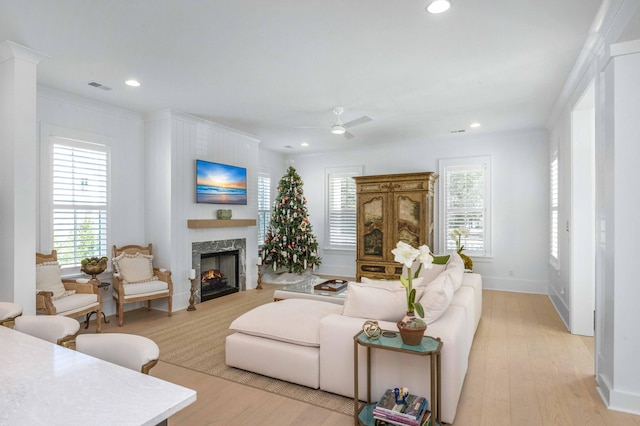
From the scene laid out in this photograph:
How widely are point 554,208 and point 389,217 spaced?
264cm

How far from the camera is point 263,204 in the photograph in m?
7.92

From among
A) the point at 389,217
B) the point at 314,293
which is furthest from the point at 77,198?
the point at 389,217

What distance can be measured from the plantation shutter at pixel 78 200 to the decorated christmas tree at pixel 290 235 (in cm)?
319

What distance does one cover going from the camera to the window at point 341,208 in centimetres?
796

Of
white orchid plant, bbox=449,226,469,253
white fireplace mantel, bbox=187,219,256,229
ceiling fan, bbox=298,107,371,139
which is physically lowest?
white orchid plant, bbox=449,226,469,253

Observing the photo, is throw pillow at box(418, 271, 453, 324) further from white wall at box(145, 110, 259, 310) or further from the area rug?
white wall at box(145, 110, 259, 310)

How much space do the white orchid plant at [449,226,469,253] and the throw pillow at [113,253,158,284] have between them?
4.98m

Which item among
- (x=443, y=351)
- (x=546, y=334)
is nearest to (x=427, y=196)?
(x=546, y=334)

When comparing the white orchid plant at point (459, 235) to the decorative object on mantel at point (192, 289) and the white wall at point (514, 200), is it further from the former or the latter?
the decorative object on mantel at point (192, 289)

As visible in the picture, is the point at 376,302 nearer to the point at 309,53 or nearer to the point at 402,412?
the point at 402,412

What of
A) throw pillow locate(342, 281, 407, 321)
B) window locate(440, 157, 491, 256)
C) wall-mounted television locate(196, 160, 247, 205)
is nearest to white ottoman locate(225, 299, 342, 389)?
throw pillow locate(342, 281, 407, 321)

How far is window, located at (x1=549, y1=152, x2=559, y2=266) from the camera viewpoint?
5379mm

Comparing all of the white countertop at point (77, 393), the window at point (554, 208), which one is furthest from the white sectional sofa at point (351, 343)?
the window at point (554, 208)

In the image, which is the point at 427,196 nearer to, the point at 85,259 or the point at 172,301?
the point at 172,301
